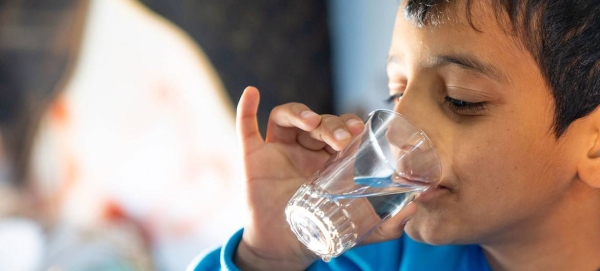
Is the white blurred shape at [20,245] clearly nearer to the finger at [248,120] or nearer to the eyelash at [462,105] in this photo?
the finger at [248,120]

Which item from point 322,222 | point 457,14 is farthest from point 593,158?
point 322,222

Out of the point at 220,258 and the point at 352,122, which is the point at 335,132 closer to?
the point at 352,122

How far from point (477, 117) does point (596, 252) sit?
35 cm

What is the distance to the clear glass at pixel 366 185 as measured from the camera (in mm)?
829

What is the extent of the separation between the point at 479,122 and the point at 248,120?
0.40m

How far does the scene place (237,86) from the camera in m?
Result: 1.97

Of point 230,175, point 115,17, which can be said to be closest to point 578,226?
point 230,175

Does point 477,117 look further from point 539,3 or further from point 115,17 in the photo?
point 115,17

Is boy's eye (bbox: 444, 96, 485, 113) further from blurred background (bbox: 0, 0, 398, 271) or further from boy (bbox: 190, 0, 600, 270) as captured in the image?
blurred background (bbox: 0, 0, 398, 271)

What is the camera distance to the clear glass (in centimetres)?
83

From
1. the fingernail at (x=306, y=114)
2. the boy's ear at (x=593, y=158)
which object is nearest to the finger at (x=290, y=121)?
the fingernail at (x=306, y=114)

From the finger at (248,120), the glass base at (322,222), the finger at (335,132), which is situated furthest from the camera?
the finger at (248,120)

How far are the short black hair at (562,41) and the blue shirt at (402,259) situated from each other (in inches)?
13.4

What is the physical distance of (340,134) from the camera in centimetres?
93
